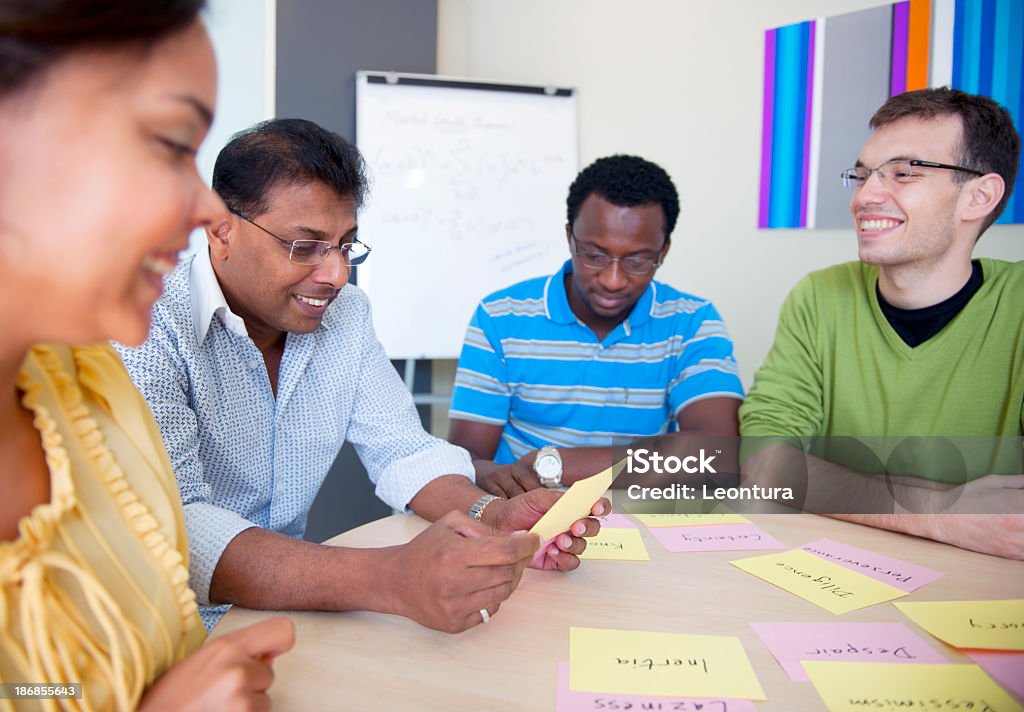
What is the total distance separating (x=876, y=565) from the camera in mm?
1233

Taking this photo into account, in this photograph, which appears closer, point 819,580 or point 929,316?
point 819,580

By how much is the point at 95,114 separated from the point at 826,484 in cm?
145

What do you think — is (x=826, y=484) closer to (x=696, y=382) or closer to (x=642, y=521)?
(x=642, y=521)

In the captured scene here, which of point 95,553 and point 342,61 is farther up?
point 342,61

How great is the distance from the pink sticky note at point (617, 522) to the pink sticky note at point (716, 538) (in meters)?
0.05

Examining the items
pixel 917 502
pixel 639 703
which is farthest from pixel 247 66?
pixel 639 703

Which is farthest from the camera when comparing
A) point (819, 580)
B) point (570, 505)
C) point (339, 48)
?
point (339, 48)

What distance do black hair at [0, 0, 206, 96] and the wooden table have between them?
0.65 m

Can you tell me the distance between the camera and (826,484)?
5.06ft

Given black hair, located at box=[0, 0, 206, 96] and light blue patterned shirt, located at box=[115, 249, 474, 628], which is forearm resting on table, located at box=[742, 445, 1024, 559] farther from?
black hair, located at box=[0, 0, 206, 96]

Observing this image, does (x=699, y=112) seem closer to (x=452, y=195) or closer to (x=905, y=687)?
(x=452, y=195)

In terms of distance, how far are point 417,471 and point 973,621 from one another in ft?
3.26

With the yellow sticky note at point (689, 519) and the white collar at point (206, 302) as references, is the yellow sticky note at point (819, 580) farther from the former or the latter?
the white collar at point (206, 302)

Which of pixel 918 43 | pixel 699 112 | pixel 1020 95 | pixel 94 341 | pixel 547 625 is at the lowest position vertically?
pixel 547 625
